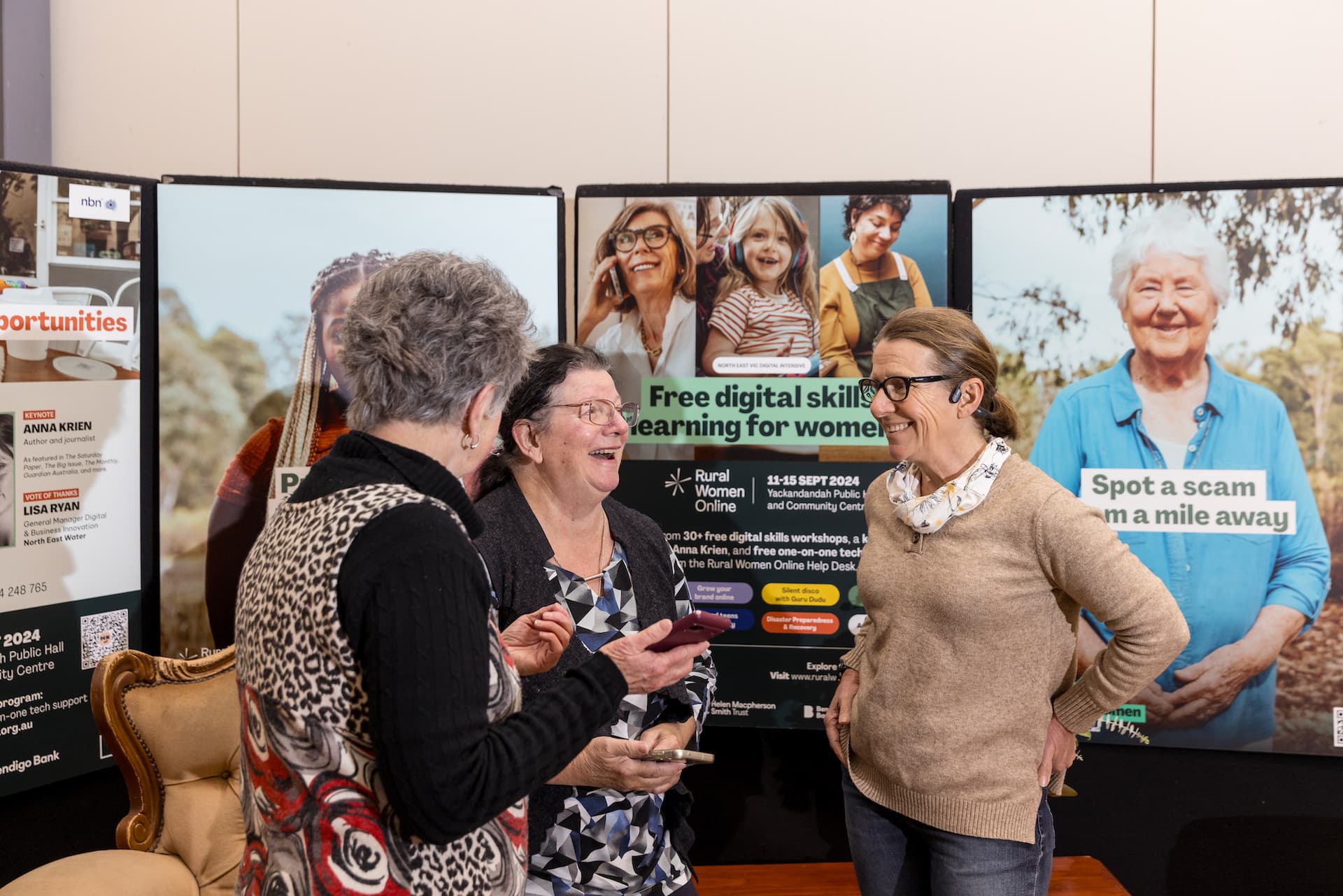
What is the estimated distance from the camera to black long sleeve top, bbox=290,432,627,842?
3.44 feet

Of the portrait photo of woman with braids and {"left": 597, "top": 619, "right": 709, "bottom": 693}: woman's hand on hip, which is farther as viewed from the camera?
the portrait photo of woman with braids

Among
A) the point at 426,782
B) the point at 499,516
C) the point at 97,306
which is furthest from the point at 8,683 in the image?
the point at 426,782

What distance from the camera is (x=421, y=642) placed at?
1.05 metres

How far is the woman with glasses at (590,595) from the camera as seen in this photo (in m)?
1.78

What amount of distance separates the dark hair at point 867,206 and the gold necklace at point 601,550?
4.41ft

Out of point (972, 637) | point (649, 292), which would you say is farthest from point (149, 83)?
point (972, 637)

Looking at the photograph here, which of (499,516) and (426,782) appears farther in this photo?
(499,516)

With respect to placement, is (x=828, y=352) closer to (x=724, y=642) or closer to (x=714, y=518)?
(x=714, y=518)

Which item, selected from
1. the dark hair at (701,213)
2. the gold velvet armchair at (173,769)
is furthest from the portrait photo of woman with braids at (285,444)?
the dark hair at (701,213)

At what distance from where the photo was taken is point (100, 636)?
2729mm

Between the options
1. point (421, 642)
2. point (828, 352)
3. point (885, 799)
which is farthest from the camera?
point (828, 352)

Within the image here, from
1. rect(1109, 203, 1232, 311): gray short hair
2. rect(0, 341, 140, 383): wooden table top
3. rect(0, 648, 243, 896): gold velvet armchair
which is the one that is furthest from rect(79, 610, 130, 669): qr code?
rect(1109, 203, 1232, 311): gray short hair

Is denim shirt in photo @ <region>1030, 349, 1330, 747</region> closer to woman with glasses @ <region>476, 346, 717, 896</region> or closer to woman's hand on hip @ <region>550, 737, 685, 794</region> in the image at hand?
woman with glasses @ <region>476, 346, 717, 896</region>

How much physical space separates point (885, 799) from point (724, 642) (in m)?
1.18
